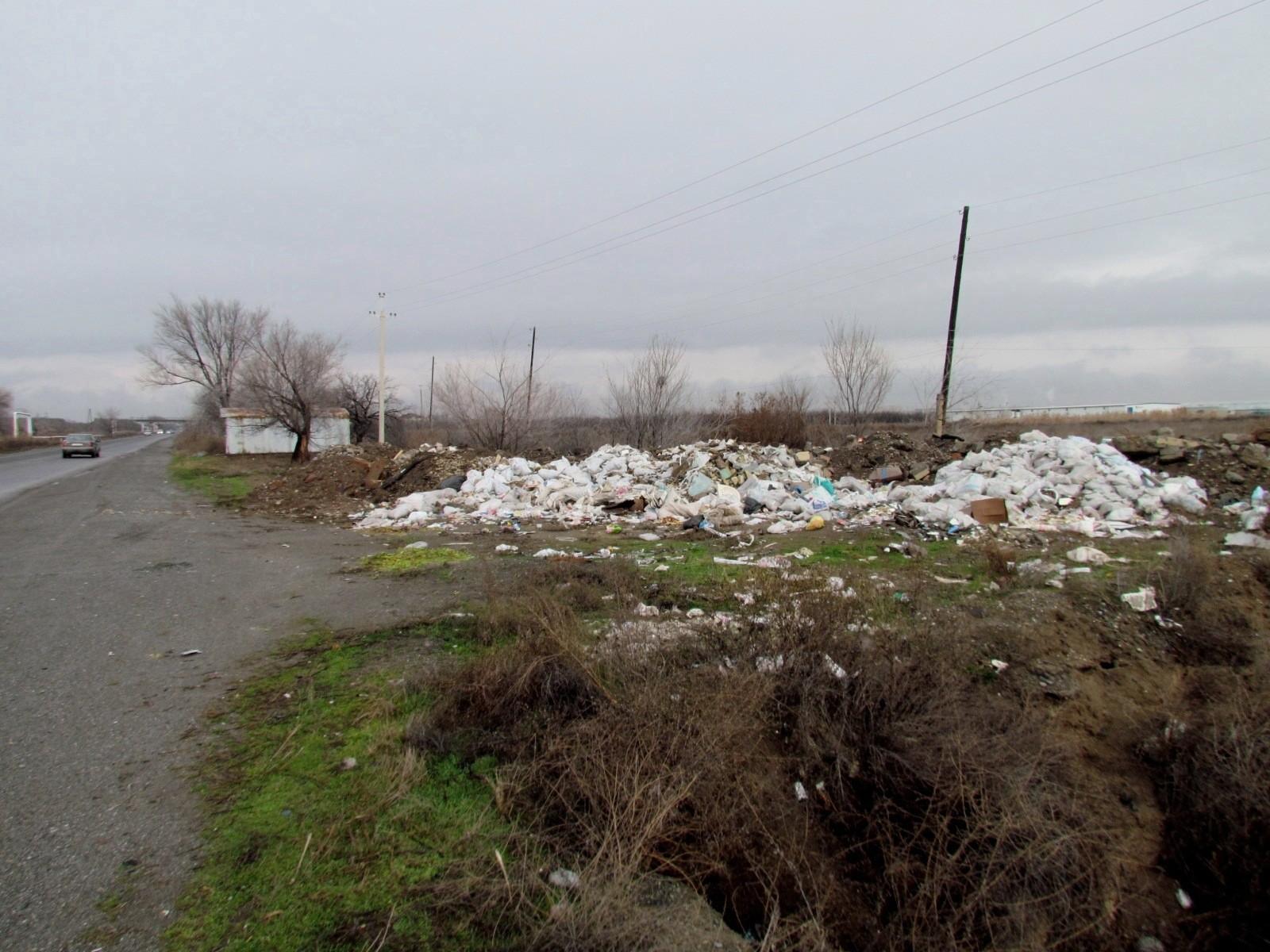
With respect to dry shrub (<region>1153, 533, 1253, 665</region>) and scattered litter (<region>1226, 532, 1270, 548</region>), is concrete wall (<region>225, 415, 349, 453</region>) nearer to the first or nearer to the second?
scattered litter (<region>1226, 532, 1270, 548</region>)

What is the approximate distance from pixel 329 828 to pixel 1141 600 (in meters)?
6.89

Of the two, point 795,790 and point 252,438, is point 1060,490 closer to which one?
point 795,790

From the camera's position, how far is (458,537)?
11.0 meters

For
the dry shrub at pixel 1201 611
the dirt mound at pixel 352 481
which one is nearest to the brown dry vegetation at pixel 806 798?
the dry shrub at pixel 1201 611

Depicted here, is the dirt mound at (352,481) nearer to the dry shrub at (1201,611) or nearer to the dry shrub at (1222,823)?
the dry shrub at (1201,611)

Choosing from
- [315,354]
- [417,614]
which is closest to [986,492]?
[417,614]

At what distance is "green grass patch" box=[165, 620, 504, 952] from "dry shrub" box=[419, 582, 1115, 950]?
0.23m

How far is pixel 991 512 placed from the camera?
1079cm

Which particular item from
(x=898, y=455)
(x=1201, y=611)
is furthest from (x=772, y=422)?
(x=1201, y=611)

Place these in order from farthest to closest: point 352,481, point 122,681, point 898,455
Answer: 1. point 352,481
2. point 898,455
3. point 122,681

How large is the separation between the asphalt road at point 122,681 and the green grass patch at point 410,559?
390 mm

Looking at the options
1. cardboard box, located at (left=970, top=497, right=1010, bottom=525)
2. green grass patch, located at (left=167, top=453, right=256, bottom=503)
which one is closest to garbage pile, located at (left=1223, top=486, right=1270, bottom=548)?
cardboard box, located at (left=970, top=497, right=1010, bottom=525)

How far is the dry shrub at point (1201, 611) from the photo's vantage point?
566 cm

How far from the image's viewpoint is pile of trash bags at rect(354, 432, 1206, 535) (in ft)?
37.4
